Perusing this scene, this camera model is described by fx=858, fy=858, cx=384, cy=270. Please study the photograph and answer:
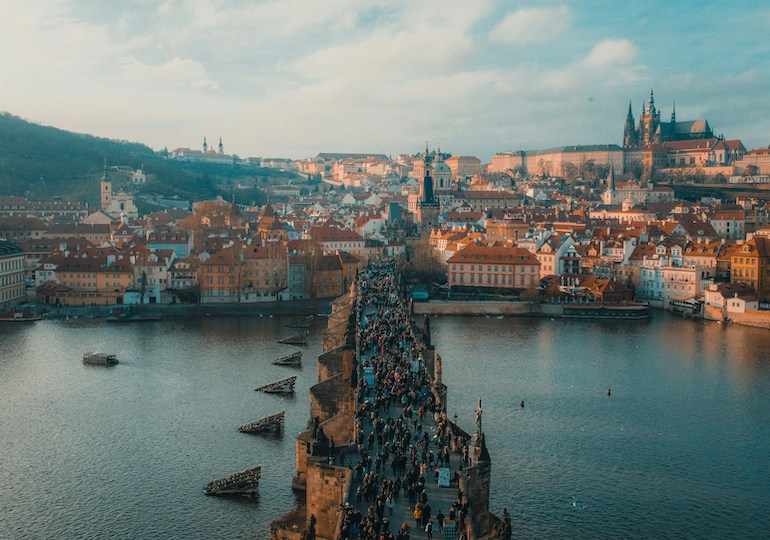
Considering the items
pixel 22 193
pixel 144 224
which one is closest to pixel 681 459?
pixel 144 224

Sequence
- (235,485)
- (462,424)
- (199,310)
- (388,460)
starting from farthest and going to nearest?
(199,310), (462,424), (235,485), (388,460)

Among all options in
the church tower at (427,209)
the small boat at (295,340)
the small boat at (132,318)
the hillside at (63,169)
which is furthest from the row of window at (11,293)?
the hillside at (63,169)

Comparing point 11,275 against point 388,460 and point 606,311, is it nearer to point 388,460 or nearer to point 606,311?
point 606,311

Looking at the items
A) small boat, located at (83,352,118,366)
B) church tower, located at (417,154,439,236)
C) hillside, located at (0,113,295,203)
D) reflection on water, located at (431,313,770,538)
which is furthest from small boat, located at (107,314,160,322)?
hillside, located at (0,113,295,203)

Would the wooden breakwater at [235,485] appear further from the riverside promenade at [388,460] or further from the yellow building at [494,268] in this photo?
the yellow building at [494,268]

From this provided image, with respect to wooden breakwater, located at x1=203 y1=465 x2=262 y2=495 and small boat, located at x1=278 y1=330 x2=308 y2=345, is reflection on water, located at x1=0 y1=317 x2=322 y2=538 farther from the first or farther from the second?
small boat, located at x1=278 y1=330 x2=308 y2=345

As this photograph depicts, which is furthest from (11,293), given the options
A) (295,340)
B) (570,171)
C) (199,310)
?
(570,171)
